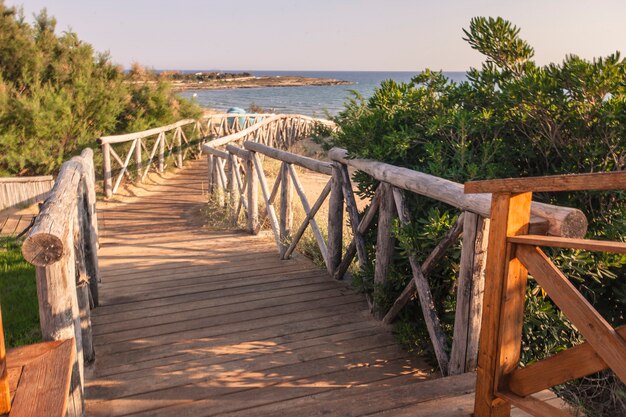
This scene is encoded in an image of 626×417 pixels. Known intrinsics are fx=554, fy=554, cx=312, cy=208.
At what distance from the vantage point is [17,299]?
180 inches

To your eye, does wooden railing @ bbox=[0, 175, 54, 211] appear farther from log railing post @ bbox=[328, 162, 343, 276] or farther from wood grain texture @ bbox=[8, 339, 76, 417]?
log railing post @ bbox=[328, 162, 343, 276]

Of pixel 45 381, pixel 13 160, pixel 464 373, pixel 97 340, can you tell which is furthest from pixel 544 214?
pixel 13 160

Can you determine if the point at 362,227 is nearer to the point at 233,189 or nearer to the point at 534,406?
the point at 534,406

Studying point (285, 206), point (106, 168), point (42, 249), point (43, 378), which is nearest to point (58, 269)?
point (42, 249)

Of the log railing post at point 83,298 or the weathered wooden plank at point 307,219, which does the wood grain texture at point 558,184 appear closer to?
the log railing post at point 83,298

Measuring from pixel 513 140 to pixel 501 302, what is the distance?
5.67 feet

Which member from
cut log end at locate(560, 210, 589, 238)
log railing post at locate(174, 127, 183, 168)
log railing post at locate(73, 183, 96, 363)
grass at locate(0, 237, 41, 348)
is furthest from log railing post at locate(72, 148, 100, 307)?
log railing post at locate(174, 127, 183, 168)

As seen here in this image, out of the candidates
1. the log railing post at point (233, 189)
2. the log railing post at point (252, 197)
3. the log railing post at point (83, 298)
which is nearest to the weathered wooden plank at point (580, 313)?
the log railing post at point (83, 298)

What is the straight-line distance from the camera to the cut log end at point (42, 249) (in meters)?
1.89

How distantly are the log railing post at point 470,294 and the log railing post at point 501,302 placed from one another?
55cm

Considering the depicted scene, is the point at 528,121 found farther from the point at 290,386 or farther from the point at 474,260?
the point at 290,386

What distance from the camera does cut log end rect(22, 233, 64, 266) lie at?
1892 millimetres

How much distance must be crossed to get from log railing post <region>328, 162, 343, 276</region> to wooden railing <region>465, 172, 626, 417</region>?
262cm

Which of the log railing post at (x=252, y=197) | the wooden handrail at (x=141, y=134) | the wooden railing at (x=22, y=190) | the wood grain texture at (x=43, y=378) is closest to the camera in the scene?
the wood grain texture at (x=43, y=378)
